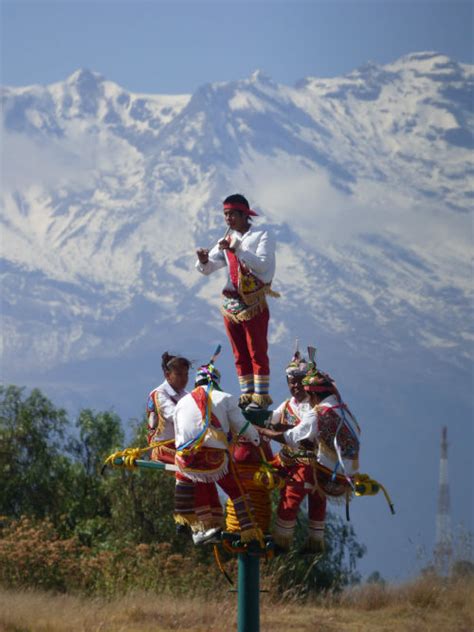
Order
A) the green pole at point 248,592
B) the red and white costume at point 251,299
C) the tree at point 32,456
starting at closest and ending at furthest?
the green pole at point 248,592 < the red and white costume at point 251,299 < the tree at point 32,456

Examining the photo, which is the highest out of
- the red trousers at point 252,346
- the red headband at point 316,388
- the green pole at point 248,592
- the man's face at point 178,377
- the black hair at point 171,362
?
the red trousers at point 252,346

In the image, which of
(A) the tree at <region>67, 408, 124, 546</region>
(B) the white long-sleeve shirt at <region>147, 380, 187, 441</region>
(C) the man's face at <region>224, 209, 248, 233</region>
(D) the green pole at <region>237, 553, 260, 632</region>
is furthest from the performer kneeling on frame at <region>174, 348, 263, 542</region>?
(A) the tree at <region>67, 408, 124, 546</region>

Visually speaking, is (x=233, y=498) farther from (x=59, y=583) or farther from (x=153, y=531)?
(x=153, y=531)

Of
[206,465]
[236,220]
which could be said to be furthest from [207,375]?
[236,220]

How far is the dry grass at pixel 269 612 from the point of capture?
19.9 meters

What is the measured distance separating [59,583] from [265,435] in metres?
9.27

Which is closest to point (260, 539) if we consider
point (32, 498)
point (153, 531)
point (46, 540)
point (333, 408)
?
point (333, 408)

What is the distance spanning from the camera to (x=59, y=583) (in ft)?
78.0

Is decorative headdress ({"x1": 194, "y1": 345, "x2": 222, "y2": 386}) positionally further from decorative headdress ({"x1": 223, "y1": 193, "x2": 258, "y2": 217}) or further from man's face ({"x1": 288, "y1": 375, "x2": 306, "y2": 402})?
decorative headdress ({"x1": 223, "y1": 193, "x2": 258, "y2": 217})

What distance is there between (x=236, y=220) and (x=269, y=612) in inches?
298

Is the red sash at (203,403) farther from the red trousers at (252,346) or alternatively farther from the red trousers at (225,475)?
the red trousers at (252,346)

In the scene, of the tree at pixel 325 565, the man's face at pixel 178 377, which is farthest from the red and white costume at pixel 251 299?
the tree at pixel 325 565

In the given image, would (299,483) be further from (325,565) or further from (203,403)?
(325,565)

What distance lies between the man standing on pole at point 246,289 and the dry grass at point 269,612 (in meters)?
4.77
